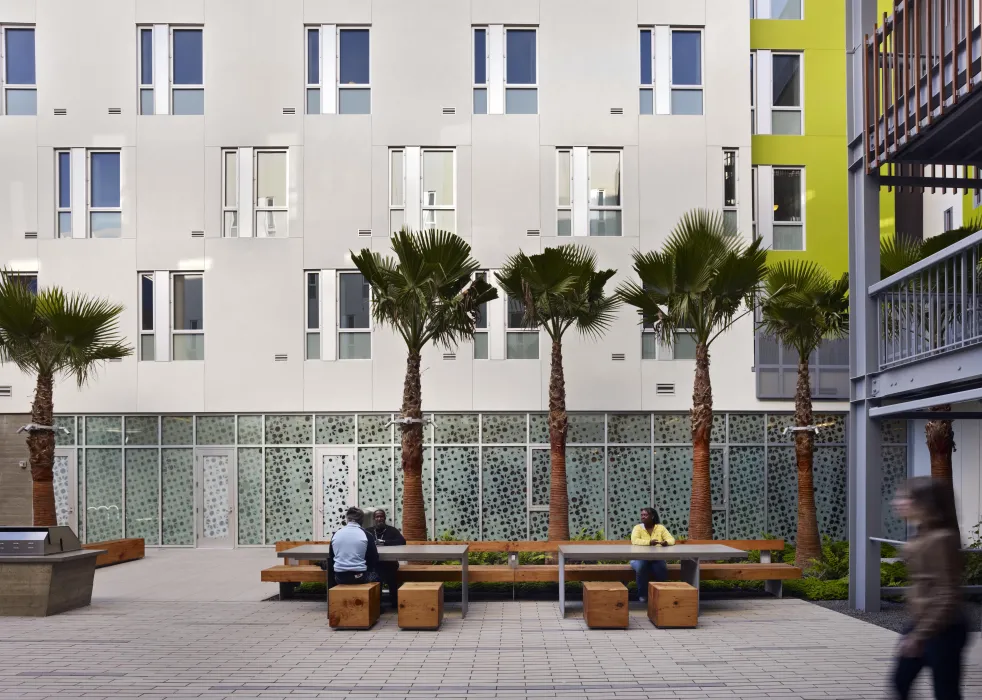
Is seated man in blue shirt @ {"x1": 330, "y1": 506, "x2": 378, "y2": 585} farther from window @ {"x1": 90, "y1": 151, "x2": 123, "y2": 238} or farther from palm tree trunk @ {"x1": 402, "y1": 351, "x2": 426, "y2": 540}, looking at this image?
window @ {"x1": 90, "y1": 151, "x2": 123, "y2": 238}

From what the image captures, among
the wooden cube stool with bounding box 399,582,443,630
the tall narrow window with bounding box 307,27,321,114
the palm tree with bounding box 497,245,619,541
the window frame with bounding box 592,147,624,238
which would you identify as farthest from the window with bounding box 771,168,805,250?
the wooden cube stool with bounding box 399,582,443,630

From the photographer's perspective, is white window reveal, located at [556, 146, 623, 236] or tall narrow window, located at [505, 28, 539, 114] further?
tall narrow window, located at [505, 28, 539, 114]

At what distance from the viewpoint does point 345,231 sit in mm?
21594

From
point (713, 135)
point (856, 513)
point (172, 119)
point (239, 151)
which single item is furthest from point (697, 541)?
point (172, 119)

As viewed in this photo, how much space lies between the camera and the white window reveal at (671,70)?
21875mm

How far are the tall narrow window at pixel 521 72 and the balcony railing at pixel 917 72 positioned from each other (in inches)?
404

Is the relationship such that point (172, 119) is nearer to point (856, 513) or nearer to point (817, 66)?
point (817, 66)

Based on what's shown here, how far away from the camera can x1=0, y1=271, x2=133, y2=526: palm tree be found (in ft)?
56.5

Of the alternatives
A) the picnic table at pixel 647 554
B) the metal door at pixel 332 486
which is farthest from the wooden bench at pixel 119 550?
the picnic table at pixel 647 554

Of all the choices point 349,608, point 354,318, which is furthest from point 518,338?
point 349,608

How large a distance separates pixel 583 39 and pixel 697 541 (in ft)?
39.1

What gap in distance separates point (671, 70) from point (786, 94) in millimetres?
2920

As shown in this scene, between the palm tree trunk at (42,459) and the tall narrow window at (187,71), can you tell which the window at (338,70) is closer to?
the tall narrow window at (187,71)

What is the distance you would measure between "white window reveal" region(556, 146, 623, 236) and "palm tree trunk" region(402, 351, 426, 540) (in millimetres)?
6137
